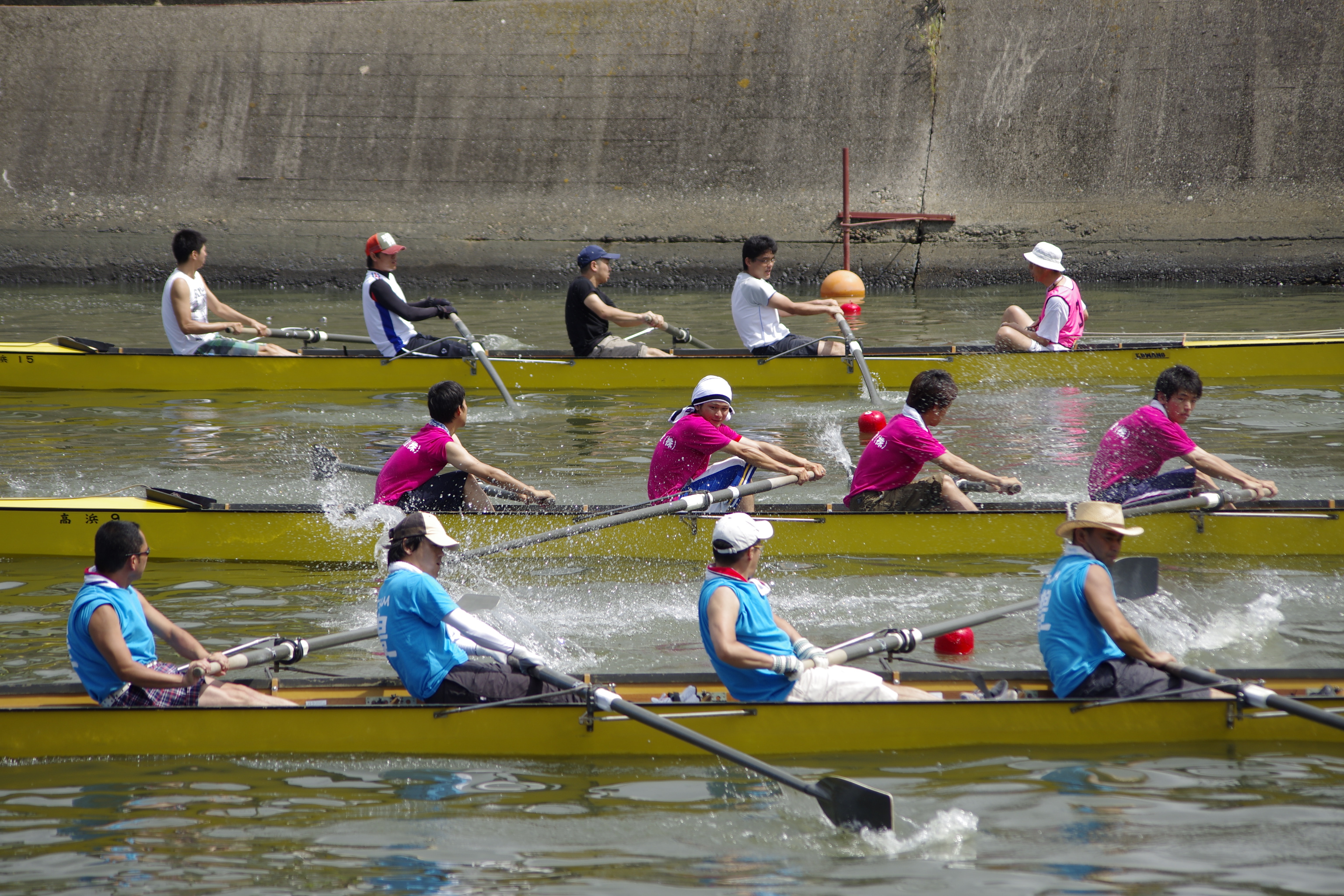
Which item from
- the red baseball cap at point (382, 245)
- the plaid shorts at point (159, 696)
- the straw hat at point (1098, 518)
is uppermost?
the red baseball cap at point (382, 245)

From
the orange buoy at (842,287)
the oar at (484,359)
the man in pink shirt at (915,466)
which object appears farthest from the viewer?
the orange buoy at (842,287)

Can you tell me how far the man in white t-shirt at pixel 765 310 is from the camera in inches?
508

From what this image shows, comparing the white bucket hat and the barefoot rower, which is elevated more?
the white bucket hat

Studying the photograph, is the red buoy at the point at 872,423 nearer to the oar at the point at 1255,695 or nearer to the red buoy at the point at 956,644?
the red buoy at the point at 956,644

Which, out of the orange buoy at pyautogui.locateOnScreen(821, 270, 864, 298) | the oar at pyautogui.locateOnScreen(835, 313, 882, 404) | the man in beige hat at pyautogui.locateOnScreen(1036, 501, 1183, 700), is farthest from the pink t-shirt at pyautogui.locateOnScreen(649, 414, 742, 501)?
the orange buoy at pyautogui.locateOnScreen(821, 270, 864, 298)

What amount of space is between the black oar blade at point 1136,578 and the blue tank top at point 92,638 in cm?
488

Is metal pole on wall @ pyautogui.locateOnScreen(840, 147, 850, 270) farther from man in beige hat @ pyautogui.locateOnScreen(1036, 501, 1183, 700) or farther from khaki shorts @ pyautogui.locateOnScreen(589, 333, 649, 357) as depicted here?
man in beige hat @ pyautogui.locateOnScreen(1036, 501, 1183, 700)

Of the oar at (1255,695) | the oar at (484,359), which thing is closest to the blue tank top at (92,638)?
the oar at (1255,695)

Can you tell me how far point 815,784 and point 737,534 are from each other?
1102 mm

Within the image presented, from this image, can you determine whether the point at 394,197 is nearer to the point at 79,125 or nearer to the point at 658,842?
the point at 79,125

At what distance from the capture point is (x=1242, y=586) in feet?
26.5

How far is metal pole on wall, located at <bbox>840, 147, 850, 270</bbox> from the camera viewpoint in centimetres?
2014

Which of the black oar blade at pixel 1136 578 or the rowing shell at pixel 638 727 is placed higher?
the black oar blade at pixel 1136 578

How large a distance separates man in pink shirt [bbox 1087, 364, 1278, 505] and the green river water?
1.53 feet
